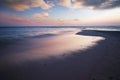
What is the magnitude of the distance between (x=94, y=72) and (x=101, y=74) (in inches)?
14.9

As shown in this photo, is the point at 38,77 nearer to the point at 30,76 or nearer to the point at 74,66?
the point at 30,76

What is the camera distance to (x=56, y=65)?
7.35m

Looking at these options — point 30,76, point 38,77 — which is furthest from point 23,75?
A: point 38,77

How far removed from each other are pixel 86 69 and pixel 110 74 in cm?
128

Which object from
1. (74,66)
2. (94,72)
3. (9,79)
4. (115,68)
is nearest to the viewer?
(9,79)

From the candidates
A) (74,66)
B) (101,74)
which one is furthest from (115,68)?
(74,66)

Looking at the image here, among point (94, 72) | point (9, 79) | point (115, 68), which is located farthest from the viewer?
point (115, 68)

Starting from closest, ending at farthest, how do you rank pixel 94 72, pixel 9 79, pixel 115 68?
pixel 9 79
pixel 94 72
pixel 115 68

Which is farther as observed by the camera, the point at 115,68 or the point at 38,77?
the point at 115,68

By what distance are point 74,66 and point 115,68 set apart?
2.22 meters

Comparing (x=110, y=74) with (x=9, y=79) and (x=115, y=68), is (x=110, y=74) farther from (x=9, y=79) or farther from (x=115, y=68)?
(x=9, y=79)

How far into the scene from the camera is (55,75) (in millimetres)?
5988

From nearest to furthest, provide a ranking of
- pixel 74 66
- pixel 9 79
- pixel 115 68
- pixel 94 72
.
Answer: pixel 9 79
pixel 94 72
pixel 115 68
pixel 74 66

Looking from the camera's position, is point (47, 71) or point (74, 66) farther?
point (74, 66)
